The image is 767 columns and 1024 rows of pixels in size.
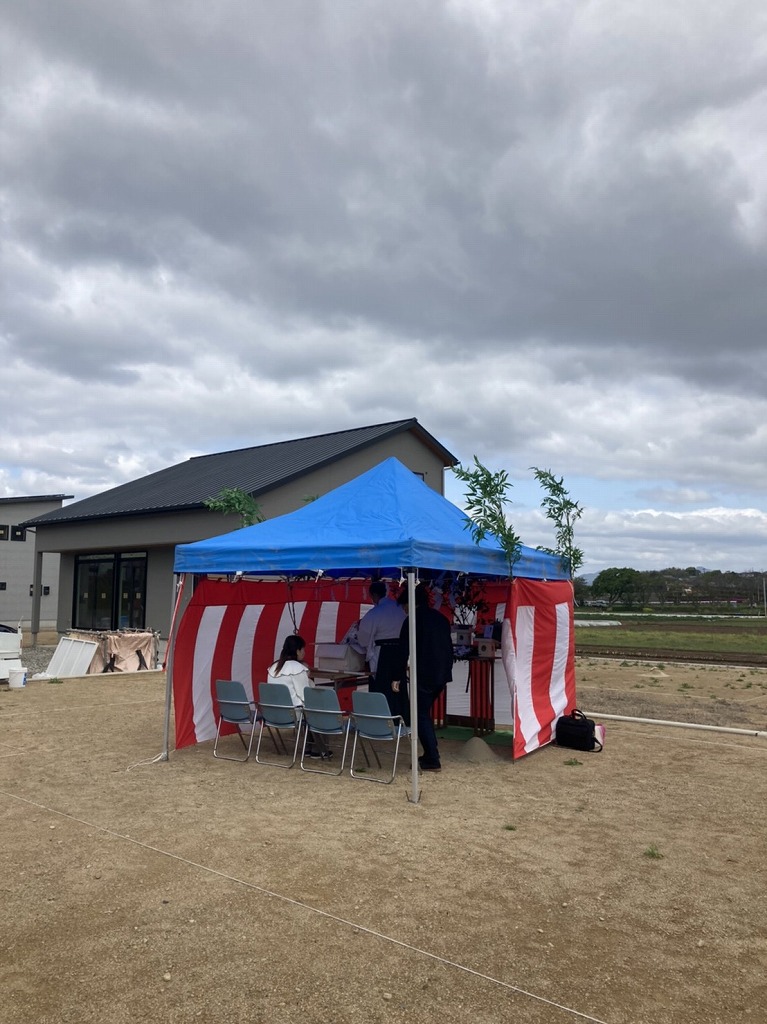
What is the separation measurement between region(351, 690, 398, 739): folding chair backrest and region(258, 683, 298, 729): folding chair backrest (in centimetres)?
77

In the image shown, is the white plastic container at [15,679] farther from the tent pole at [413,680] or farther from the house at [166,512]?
the tent pole at [413,680]

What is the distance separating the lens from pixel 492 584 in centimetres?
1028

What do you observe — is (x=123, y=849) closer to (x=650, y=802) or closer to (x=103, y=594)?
(x=650, y=802)

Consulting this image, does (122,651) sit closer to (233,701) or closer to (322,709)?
(233,701)

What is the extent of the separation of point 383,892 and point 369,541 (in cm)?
308

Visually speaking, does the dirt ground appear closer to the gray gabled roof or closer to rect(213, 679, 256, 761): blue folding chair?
rect(213, 679, 256, 761): blue folding chair

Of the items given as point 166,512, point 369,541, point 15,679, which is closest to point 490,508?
point 369,541

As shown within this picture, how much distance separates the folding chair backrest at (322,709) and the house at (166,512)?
11.3 metres

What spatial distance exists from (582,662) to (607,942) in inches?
646

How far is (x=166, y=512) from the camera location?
20.2 meters

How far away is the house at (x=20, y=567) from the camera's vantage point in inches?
1332

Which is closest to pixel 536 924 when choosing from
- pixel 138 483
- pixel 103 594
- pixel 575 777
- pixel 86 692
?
pixel 575 777

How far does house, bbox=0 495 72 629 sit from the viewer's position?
33.8 meters

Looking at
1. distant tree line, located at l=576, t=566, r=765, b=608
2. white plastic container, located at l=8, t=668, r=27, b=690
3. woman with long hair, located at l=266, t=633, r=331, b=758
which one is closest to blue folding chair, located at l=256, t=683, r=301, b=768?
woman with long hair, located at l=266, t=633, r=331, b=758
